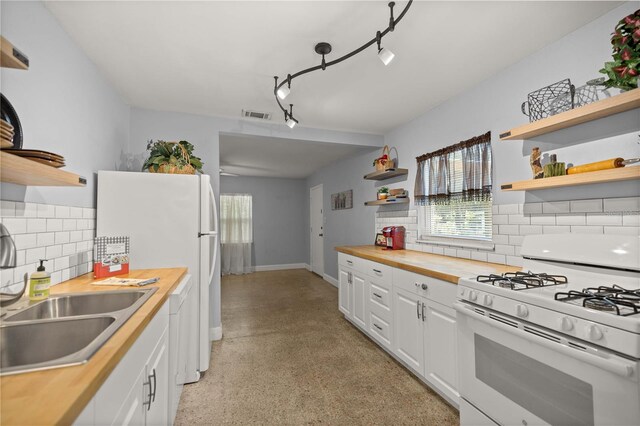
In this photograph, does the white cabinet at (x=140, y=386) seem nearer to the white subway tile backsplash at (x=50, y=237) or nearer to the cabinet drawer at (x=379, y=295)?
the white subway tile backsplash at (x=50, y=237)

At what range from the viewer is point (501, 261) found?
7.69ft

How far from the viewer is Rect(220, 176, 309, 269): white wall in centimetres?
724

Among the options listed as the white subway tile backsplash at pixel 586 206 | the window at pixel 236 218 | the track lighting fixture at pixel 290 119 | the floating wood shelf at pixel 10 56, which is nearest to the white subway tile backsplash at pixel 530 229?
the white subway tile backsplash at pixel 586 206

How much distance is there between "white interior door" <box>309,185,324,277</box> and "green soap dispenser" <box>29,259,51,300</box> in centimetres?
513

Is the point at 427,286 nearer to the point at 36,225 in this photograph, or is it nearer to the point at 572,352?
the point at 572,352

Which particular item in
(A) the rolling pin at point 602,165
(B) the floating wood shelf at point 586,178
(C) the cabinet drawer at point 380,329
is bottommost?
(C) the cabinet drawer at point 380,329

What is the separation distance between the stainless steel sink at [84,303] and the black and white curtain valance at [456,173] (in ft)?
8.47

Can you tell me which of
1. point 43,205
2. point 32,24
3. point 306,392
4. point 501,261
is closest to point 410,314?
point 501,261

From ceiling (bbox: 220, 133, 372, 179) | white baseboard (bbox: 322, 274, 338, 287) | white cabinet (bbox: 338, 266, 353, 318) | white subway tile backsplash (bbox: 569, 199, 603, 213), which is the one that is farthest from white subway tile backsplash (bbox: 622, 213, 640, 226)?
white baseboard (bbox: 322, 274, 338, 287)

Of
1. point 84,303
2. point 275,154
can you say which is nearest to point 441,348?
point 84,303

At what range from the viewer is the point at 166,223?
2.31 metres

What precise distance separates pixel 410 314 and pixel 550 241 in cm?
108

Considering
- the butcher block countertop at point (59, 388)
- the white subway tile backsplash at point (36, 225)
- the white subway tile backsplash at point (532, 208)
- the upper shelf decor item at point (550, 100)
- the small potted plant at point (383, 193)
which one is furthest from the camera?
the small potted plant at point (383, 193)

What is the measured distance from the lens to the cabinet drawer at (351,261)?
3.20m
